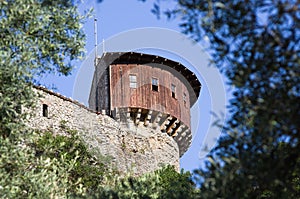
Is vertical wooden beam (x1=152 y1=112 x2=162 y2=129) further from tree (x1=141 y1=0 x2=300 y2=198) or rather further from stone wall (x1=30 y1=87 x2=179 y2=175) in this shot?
tree (x1=141 y1=0 x2=300 y2=198)

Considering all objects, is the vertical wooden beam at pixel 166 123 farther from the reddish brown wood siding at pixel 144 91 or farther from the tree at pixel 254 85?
the tree at pixel 254 85

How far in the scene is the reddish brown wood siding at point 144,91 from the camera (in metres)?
29.2

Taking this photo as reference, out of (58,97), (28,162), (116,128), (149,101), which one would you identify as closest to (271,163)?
(28,162)

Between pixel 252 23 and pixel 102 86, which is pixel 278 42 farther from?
pixel 102 86

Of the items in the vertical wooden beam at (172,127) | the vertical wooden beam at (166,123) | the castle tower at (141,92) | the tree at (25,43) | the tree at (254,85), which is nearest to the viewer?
the tree at (254,85)

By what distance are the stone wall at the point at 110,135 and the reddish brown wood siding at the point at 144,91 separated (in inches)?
53.2

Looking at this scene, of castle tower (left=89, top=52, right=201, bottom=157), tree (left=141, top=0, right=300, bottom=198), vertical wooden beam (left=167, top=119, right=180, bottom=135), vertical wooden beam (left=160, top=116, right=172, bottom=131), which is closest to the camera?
tree (left=141, top=0, right=300, bottom=198)

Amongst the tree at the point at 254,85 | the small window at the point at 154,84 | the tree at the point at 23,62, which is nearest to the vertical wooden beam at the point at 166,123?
the small window at the point at 154,84

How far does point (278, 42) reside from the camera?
211 inches

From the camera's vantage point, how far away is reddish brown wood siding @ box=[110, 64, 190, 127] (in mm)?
29156

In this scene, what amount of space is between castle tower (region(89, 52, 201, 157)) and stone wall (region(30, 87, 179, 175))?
2.17 ft

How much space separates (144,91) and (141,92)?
0.61ft

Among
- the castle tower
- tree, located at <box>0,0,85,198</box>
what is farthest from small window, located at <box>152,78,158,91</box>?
tree, located at <box>0,0,85,198</box>

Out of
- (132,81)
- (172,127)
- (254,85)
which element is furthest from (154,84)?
(254,85)
